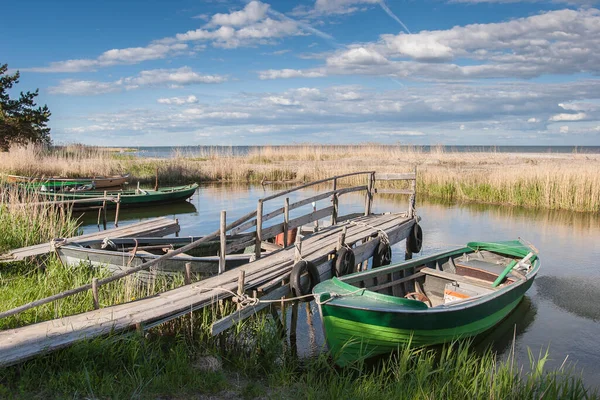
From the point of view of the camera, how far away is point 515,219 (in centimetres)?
1797

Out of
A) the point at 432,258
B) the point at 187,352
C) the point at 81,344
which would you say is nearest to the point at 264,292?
the point at 187,352

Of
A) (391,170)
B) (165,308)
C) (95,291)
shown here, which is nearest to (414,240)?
(165,308)

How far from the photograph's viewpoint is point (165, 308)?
6.07 metres

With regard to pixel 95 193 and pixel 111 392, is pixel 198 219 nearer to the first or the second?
pixel 95 193

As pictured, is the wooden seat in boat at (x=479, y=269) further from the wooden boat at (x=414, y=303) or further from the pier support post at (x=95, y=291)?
the pier support post at (x=95, y=291)

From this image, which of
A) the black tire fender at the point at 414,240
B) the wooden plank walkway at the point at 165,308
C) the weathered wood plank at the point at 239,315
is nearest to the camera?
the wooden plank walkway at the point at 165,308

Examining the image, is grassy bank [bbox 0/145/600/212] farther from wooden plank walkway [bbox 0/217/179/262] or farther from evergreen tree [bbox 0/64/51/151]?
wooden plank walkway [bbox 0/217/179/262]

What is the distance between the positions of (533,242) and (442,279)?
281 inches

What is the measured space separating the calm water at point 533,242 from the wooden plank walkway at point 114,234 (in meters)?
3.73

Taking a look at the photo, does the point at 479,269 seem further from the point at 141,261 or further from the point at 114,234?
the point at 114,234

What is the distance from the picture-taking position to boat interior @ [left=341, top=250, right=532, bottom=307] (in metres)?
8.12

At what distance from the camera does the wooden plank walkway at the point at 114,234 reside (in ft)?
29.5

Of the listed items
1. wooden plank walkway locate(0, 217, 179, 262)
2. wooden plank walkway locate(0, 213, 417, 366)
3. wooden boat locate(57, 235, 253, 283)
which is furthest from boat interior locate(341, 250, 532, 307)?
wooden plank walkway locate(0, 217, 179, 262)

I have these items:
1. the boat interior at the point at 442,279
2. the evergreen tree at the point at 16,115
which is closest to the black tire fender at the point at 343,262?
the boat interior at the point at 442,279
